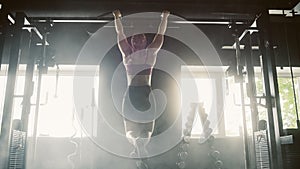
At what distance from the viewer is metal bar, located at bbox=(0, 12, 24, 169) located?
197 centimetres

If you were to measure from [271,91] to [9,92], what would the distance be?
6.48 ft

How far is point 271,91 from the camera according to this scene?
2180 millimetres

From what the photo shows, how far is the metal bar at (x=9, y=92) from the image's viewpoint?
1975 mm

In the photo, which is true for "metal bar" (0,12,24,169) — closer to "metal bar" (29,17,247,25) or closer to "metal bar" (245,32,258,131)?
"metal bar" (29,17,247,25)

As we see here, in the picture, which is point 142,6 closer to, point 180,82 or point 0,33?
point 0,33

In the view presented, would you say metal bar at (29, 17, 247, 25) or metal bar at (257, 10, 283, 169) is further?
metal bar at (29, 17, 247, 25)

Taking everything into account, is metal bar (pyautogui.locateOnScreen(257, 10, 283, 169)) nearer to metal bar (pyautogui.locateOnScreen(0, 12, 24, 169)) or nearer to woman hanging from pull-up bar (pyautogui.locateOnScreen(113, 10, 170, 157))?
woman hanging from pull-up bar (pyautogui.locateOnScreen(113, 10, 170, 157))

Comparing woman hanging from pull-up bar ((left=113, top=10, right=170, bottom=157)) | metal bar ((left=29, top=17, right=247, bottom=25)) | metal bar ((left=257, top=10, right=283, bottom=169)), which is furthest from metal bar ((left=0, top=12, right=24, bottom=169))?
metal bar ((left=257, top=10, right=283, bottom=169))

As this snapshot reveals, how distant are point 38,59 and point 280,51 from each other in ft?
9.24

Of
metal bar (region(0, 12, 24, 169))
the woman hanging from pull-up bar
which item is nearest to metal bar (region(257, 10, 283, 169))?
the woman hanging from pull-up bar

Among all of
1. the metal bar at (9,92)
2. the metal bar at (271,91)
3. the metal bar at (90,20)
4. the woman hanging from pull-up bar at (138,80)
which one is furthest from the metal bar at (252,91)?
the metal bar at (9,92)

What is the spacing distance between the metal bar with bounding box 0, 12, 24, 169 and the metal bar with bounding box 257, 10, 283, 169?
1.86 m

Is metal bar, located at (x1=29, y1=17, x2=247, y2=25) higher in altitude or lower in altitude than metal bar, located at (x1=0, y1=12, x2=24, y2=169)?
higher

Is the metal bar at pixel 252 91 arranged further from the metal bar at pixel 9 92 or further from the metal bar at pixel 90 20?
the metal bar at pixel 9 92
